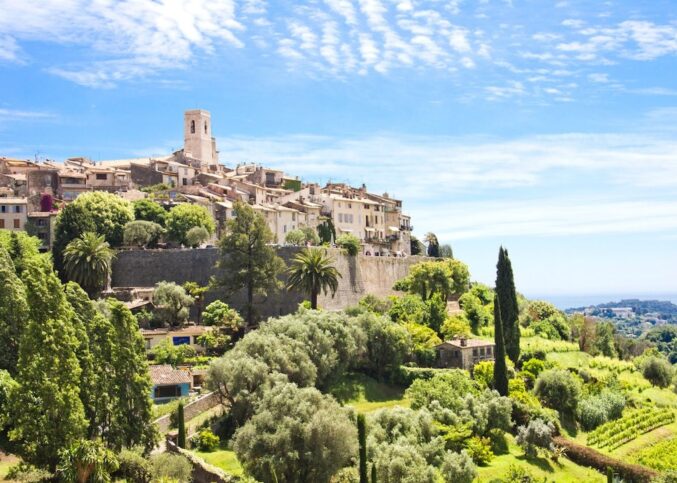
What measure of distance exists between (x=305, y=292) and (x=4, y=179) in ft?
137

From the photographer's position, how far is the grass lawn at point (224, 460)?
36.2 meters

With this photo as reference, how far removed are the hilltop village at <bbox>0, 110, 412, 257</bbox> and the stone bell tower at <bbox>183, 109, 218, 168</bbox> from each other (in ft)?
19.3

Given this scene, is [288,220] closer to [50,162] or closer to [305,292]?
[305,292]

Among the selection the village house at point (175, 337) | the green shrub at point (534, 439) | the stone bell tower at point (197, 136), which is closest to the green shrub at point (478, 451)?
the green shrub at point (534, 439)

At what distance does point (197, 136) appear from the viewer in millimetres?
116125

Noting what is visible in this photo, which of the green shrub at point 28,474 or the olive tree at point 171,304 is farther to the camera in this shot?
the olive tree at point 171,304

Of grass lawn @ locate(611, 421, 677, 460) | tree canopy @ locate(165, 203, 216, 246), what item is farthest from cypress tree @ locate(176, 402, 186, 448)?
tree canopy @ locate(165, 203, 216, 246)

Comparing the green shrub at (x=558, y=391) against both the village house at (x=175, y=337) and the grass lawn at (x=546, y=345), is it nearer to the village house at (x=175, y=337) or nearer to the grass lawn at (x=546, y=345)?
the grass lawn at (x=546, y=345)

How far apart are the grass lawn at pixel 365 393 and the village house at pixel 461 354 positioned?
6.10 metres

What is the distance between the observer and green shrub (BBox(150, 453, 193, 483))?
31641 millimetres

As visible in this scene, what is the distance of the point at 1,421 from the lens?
1220 inches

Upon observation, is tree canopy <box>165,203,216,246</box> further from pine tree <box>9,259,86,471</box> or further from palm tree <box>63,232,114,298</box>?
pine tree <box>9,259,86,471</box>

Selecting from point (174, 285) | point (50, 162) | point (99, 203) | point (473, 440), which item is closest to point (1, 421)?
point (473, 440)

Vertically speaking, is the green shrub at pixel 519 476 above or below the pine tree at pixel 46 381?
below
